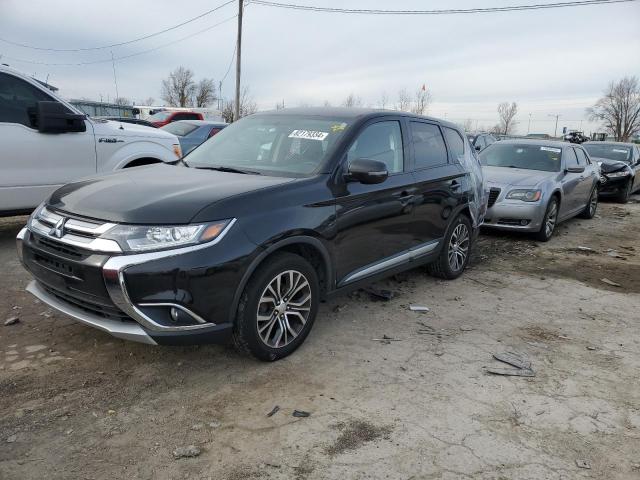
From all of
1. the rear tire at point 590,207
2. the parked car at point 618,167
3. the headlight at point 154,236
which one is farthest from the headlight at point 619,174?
the headlight at point 154,236

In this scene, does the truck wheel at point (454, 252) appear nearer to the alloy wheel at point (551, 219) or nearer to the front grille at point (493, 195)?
the front grille at point (493, 195)

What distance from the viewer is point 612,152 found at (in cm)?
1450

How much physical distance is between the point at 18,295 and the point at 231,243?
8.79 feet

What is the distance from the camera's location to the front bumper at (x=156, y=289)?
110 inches

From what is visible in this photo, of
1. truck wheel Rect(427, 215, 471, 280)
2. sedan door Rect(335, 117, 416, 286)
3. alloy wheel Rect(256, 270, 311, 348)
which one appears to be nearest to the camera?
alloy wheel Rect(256, 270, 311, 348)

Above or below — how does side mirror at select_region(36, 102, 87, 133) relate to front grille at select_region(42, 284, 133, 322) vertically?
above

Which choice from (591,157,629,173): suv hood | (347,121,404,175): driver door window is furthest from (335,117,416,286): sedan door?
(591,157,629,173): suv hood

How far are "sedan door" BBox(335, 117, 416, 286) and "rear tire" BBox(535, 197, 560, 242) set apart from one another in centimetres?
413

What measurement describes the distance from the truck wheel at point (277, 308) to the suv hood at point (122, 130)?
4114 millimetres

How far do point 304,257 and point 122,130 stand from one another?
4.11 meters

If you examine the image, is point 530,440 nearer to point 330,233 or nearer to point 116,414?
point 330,233

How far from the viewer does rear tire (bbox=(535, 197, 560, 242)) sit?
7.88 metres

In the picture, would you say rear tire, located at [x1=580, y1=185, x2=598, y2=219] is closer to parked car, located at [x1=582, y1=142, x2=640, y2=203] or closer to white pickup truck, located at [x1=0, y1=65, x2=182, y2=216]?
parked car, located at [x1=582, y1=142, x2=640, y2=203]

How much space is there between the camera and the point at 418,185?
4.64 m
